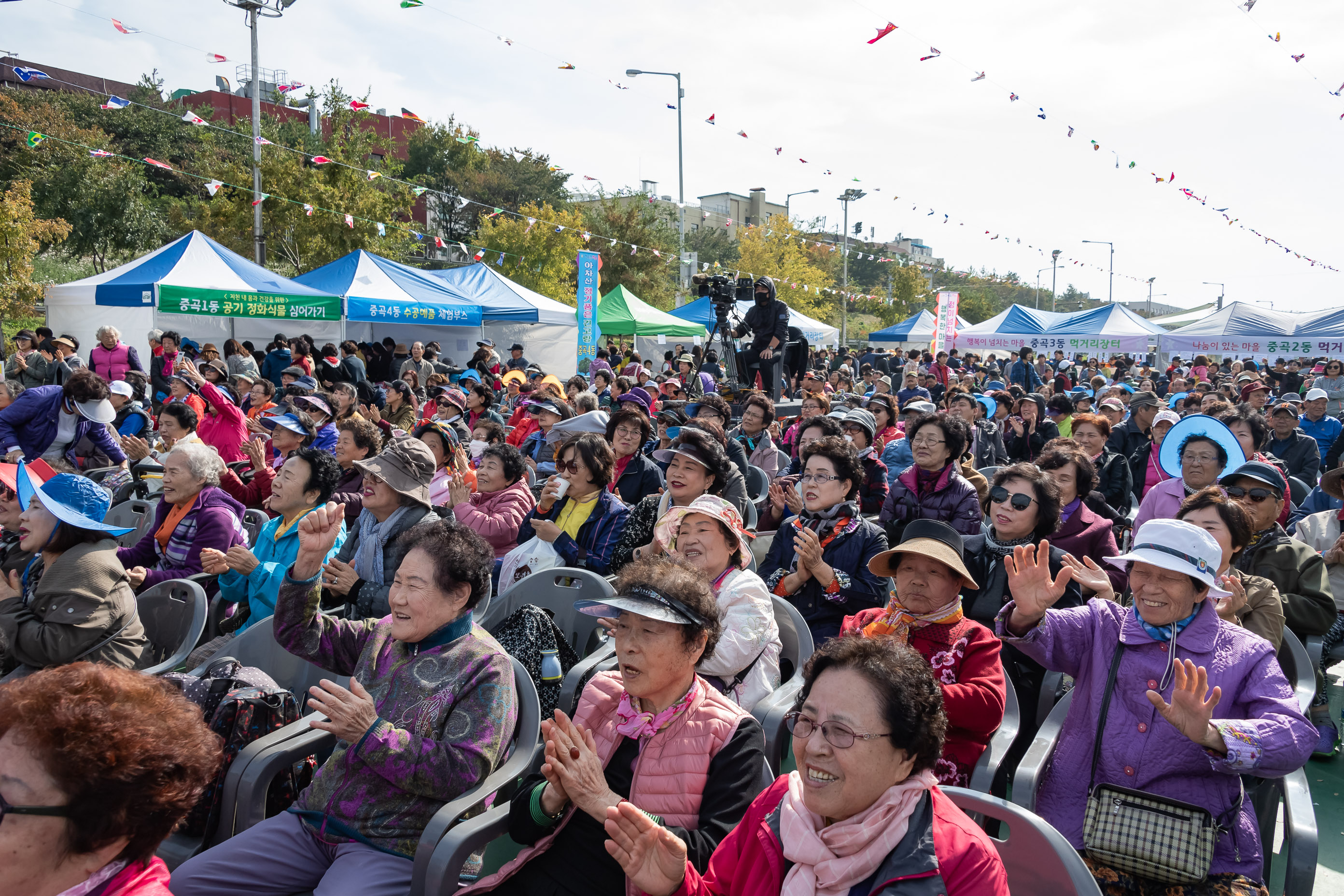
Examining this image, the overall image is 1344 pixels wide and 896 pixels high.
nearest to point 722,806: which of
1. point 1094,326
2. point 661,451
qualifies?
point 661,451

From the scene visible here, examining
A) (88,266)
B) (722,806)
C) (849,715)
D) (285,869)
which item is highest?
(88,266)

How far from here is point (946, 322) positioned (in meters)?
20.5

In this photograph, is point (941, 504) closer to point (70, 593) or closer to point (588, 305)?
point (70, 593)

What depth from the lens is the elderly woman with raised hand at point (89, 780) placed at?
142 centimetres

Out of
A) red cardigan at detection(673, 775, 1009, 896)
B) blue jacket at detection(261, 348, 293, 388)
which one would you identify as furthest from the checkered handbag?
blue jacket at detection(261, 348, 293, 388)

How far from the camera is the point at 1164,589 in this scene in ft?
7.61

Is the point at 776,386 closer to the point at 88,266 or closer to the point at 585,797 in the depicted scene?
the point at 585,797

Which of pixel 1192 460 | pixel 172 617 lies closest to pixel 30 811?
pixel 172 617

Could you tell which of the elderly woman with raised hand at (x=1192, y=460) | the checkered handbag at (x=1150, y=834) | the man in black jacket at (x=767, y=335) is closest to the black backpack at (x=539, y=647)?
the checkered handbag at (x=1150, y=834)

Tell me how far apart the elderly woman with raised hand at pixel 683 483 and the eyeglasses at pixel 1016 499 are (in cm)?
129

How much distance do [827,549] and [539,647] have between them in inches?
53.4

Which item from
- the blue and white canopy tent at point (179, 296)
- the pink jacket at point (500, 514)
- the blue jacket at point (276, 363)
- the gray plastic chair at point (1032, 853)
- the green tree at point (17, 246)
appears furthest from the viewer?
the green tree at point (17, 246)

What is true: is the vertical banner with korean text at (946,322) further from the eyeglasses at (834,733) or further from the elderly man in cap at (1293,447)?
the eyeglasses at (834,733)

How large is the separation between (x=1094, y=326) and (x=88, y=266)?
33.5 m
